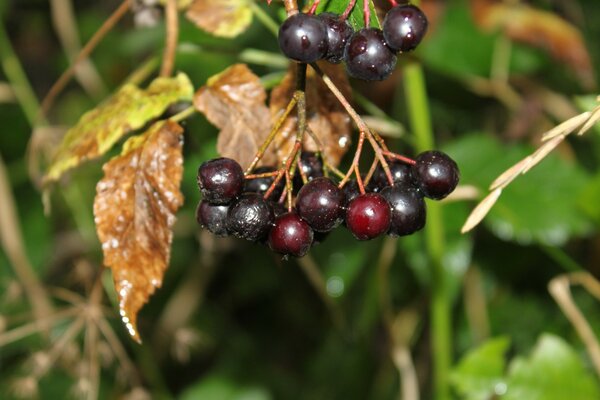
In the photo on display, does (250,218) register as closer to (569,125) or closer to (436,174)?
(436,174)

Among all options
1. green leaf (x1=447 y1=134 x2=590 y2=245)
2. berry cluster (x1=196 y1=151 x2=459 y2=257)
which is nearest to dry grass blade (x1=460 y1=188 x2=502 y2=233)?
berry cluster (x1=196 y1=151 x2=459 y2=257)

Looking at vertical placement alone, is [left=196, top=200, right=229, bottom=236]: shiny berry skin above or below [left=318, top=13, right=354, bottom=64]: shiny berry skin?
below

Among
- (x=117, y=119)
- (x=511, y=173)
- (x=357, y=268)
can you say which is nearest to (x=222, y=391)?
(x=357, y=268)

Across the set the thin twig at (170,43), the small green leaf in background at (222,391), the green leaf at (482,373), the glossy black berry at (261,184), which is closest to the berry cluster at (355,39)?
the glossy black berry at (261,184)

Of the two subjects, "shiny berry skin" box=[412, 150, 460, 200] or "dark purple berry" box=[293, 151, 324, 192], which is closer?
"shiny berry skin" box=[412, 150, 460, 200]

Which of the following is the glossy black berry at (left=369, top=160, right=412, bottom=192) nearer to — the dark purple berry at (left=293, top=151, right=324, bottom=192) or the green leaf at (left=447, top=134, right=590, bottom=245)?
the dark purple berry at (left=293, top=151, right=324, bottom=192)

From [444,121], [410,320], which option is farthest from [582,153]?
[410,320]
